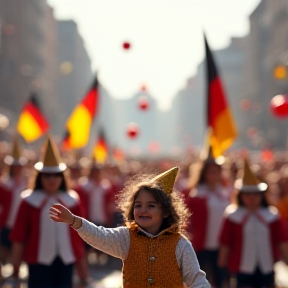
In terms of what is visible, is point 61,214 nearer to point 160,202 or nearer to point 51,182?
point 160,202

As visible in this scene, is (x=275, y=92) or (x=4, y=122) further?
(x=275, y=92)

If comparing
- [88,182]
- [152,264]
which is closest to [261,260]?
[152,264]

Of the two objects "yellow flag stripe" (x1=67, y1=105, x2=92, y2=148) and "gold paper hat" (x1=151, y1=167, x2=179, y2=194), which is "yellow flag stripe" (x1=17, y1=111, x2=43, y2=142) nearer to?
"yellow flag stripe" (x1=67, y1=105, x2=92, y2=148)

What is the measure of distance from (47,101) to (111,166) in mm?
71239

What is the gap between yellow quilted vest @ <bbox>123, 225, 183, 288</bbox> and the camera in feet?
A: 13.6

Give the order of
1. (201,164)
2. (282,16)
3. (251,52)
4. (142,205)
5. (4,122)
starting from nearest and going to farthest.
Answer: (142,205) → (201,164) → (4,122) → (282,16) → (251,52)

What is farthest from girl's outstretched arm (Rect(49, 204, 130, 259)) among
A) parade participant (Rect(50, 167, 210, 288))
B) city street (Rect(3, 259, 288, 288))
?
city street (Rect(3, 259, 288, 288))

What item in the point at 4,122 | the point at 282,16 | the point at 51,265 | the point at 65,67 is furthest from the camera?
the point at 65,67

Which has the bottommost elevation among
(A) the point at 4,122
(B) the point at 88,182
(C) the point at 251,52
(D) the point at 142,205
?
(D) the point at 142,205

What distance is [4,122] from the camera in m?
24.8

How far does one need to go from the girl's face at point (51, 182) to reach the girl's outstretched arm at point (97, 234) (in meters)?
2.37

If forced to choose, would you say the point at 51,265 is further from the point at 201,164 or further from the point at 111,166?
the point at 111,166

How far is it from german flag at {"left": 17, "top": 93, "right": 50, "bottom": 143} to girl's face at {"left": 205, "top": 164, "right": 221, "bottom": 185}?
14.8ft

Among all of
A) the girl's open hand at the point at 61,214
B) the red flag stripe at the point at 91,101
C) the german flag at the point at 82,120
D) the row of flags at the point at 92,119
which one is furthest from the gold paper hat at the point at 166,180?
the red flag stripe at the point at 91,101
